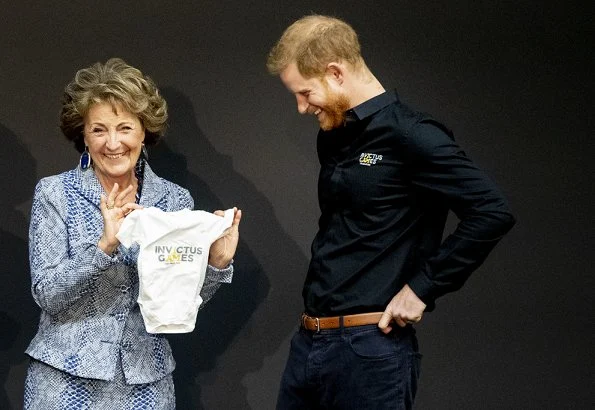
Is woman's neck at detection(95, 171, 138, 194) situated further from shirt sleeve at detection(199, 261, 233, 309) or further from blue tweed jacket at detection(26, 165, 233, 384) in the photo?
shirt sleeve at detection(199, 261, 233, 309)

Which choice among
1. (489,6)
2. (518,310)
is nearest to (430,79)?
(489,6)

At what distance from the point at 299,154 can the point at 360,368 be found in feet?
3.89

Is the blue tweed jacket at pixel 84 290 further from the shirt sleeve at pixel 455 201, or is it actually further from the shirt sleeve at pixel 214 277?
the shirt sleeve at pixel 455 201

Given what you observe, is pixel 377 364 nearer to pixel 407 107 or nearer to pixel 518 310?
pixel 407 107

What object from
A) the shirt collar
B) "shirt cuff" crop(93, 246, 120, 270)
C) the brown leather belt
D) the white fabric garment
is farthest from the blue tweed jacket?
the shirt collar

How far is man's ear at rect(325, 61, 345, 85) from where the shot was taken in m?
2.84

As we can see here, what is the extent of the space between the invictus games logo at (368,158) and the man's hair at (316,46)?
251 millimetres

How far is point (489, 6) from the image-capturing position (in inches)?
149

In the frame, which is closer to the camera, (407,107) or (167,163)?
(407,107)

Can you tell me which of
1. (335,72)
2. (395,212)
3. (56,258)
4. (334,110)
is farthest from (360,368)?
(56,258)

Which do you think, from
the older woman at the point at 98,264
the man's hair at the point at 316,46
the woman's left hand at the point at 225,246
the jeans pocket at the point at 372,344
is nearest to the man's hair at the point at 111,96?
the older woman at the point at 98,264

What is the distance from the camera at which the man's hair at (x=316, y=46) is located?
9.25 feet

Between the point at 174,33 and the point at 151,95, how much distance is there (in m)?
0.55

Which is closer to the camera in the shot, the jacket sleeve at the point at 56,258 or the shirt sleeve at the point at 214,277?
the jacket sleeve at the point at 56,258
